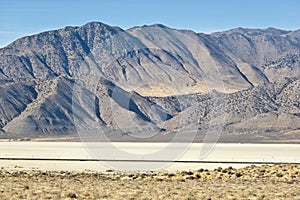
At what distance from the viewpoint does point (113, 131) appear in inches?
6973

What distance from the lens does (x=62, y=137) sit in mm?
174375

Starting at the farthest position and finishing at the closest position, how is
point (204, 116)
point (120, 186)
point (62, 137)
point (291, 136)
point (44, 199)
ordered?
point (204, 116), point (62, 137), point (291, 136), point (120, 186), point (44, 199)

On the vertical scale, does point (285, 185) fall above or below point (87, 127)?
below

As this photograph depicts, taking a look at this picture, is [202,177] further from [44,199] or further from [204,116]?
[204,116]

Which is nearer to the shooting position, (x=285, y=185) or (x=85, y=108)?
(x=285, y=185)

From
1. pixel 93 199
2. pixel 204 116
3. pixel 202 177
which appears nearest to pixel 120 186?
pixel 93 199

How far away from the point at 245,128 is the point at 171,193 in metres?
153

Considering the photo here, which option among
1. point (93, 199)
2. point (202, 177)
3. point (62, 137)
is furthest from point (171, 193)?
point (62, 137)

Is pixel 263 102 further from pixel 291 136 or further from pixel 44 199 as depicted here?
pixel 44 199

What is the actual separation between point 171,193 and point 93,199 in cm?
379

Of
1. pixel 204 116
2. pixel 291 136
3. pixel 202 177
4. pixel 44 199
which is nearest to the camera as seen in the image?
pixel 44 199

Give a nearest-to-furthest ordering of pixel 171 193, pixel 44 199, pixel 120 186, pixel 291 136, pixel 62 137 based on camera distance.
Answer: pixel 44 199 → pixel 171 193 → pixel 120 186 → pixel 291 136 → pixel 62 137

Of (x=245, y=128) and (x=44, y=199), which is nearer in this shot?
(x=44, y=199)

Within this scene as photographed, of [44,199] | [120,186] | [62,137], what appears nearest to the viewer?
[44,199]
